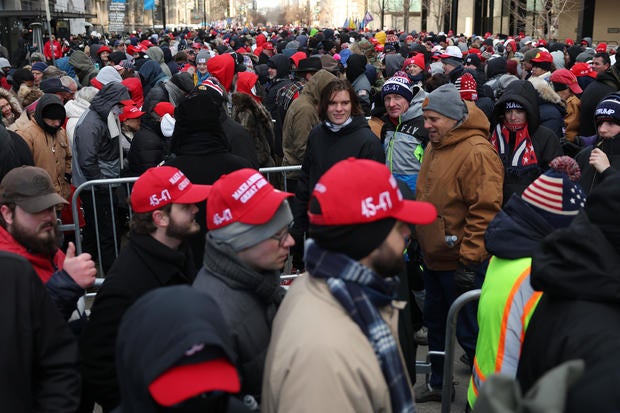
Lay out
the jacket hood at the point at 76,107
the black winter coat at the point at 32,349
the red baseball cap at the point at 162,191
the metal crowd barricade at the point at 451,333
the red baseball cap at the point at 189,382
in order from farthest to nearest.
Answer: the jacket hood at the point at 76,107 < the metal crowd barricade at the point at 451,333 < the red baseball cap at the point at 162,191 < the black winter coat at the point at 32,349 < the red baseball cap at the point at 189,382

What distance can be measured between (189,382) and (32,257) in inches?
77.9

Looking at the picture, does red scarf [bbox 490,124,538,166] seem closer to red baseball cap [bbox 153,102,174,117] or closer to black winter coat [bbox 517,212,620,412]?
black winter coat [bbox 517,212,620,412]

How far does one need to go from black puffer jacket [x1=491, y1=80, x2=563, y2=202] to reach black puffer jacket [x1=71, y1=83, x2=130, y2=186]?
4.16 meters

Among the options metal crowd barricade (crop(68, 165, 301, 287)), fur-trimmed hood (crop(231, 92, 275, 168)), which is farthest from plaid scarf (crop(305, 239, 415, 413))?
fur-trimmed hood (crop(231, 92, 275, 168))

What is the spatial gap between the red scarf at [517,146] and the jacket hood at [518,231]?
2.66 meters

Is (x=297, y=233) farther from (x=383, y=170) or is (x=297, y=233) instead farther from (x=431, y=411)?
(x=383, y=170)

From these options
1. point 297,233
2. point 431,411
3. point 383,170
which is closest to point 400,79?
point 297,233

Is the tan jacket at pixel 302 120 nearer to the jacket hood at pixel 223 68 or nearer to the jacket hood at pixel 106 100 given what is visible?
the jacket hood at pixel 106 100

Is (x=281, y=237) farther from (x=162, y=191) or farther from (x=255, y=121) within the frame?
(x=255, y=121)

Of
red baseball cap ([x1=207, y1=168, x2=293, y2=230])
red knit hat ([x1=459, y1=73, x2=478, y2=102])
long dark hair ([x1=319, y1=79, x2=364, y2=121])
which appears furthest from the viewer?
red knit hat ([x1=459, y1=73, x2=478, y2=102])

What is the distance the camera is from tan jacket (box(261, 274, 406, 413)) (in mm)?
2359

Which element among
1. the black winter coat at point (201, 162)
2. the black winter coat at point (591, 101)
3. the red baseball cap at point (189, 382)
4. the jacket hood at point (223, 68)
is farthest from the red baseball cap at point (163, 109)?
the red baseball cap at point (189, 382)

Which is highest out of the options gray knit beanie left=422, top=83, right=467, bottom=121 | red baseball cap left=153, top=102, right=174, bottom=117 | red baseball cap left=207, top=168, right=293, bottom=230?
gray knit beanie left=422, top=83, right=467, bottom=121

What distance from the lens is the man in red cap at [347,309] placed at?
239 centimetres
